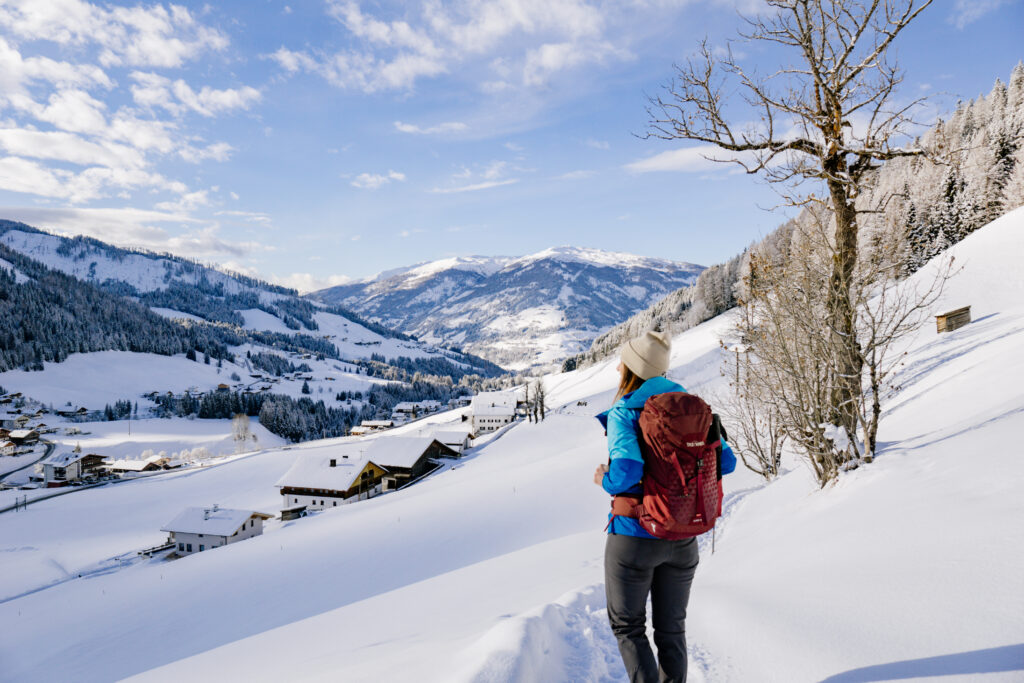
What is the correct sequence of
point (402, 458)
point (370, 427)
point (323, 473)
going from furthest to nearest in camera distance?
point (370, 427)
point (402, 458)
point (323, 473)

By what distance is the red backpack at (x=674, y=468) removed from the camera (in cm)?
232

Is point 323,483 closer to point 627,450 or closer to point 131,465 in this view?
point 627,450

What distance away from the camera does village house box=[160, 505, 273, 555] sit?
26.2 metres

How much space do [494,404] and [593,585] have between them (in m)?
74.0

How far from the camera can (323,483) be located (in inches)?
1368

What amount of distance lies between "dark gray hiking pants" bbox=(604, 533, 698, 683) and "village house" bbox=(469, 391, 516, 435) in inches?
2804

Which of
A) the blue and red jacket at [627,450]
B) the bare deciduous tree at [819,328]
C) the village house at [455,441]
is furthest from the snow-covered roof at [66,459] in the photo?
the blue and red jacket at [627,450]

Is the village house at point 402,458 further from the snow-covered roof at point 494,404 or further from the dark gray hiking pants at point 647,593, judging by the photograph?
the dark gray hiking pants at point 647,593

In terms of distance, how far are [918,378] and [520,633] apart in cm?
1574

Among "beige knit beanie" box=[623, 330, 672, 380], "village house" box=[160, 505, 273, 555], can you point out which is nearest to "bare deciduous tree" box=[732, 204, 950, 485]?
"beige knit beanie" box=[623, 330, 672, 380]

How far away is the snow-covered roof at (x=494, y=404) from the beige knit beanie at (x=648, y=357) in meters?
74.2

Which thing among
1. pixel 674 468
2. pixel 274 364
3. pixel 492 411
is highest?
pixel 274 364

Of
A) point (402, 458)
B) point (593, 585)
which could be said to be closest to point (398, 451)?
point (402, 458)

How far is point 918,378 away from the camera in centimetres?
1362
